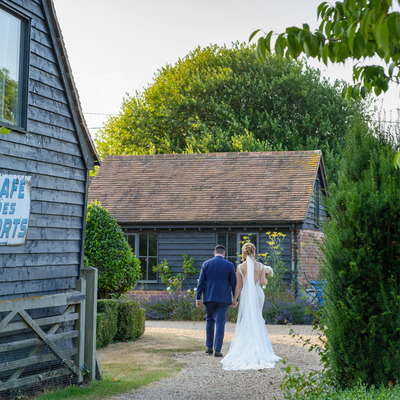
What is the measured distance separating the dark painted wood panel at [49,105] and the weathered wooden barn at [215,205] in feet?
39.3

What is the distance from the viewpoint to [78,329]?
352 inches

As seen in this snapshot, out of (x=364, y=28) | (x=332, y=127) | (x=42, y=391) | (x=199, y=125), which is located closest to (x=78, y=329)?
(x=42, y=391)

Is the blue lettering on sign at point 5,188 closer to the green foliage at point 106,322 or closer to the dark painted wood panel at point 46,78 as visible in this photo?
the dark painted wood panel at point 46,78

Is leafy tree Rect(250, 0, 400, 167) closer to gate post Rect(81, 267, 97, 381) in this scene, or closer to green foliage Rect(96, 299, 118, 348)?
gate post Rect(81, 267, 97, 381)

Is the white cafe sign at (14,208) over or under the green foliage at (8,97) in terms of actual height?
under

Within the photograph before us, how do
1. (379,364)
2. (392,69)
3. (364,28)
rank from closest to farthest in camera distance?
1. (364,28)
2. (392,69)
3. (379,364)

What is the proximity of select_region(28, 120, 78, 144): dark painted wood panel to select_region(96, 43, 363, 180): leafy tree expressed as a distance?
2549 cm

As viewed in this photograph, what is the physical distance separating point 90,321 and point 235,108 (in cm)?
2989

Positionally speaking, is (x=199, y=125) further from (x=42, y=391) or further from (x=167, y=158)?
(x=42, y=391)

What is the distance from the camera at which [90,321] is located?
9203 millimetres

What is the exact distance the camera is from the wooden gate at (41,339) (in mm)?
7605

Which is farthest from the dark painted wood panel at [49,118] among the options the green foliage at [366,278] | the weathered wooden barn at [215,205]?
the weathered wooden barn at [215,205]

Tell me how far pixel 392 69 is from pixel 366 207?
258cm

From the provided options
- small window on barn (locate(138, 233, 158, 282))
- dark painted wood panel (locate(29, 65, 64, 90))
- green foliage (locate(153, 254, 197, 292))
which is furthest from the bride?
small window on barn (locate(138, 233, 158, 282))
